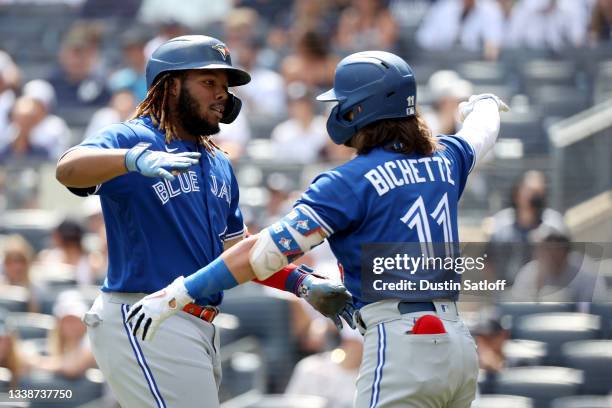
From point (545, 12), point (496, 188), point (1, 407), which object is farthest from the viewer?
point (545, 12)

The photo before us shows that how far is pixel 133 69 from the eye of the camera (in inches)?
370

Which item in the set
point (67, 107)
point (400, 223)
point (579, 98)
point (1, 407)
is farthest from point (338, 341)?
point (67, 107)

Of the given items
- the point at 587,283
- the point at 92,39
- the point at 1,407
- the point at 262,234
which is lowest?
the point at 1,407

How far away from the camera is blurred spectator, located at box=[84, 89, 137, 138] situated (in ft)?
29.0

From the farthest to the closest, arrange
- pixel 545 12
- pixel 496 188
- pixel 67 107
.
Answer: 1. pixel 67 107
2. pixel 545 12
3. pixel 496 188

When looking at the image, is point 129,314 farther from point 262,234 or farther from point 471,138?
point 471,138

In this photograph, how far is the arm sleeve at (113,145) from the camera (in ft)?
12.5

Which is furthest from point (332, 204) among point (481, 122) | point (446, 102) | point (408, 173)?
point (446, 102)

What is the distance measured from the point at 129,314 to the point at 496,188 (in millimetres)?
4340

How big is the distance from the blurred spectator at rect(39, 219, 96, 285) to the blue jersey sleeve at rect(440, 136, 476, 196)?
13.5ft

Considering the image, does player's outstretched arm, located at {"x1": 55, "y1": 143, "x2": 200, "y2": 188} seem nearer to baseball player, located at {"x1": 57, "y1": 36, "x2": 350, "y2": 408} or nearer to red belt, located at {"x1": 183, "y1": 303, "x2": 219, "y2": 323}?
baseball player, located at {"x1": 57, "y1": 36, "x2": 350, "y2": 408}

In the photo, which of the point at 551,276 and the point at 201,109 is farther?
the point at 551,276

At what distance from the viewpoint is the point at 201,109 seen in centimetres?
406

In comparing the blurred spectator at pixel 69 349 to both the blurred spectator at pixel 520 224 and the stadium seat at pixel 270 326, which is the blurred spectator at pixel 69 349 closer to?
the stadium seat at pixel 270 326
